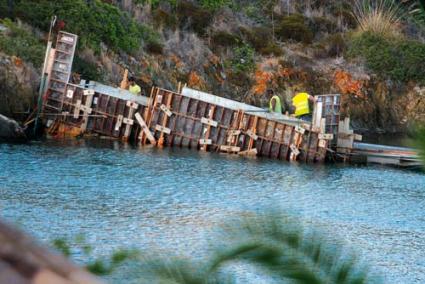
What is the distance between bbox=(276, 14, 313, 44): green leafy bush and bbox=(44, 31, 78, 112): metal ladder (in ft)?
67.5

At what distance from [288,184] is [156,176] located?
14.0ft

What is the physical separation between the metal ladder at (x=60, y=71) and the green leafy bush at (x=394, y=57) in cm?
2106

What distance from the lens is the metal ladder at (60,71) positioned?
120 ft

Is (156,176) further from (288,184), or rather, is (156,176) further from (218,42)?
(218,42)

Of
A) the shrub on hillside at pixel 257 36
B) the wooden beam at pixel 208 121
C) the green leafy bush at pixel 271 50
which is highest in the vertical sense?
the shrub on hillside at pixel 257 36

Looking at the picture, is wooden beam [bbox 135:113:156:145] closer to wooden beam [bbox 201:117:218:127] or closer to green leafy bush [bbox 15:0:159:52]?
wooden beam [bbox 201:117:218:127]

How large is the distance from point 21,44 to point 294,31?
807 inches

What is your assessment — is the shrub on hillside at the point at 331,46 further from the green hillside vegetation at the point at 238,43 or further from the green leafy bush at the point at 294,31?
the green leafy bush at the point at 294,31

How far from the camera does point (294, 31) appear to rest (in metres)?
55.3

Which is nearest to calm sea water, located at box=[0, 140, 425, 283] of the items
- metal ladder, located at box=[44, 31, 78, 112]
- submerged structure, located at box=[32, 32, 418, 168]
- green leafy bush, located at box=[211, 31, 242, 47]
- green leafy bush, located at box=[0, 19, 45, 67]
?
submerged structure, located at box=[32, 32, 418, 168]

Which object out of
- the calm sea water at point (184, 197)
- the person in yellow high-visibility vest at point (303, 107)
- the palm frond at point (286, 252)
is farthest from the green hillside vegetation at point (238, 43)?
the palm frond at point (286, 252)

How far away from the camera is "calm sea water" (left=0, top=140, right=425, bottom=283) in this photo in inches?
770

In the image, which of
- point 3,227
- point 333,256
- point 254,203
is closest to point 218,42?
point 254,203

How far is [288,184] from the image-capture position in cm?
2977
